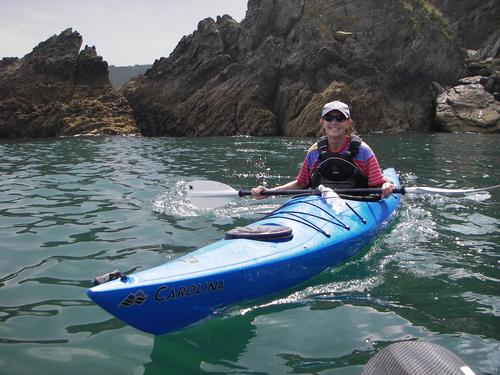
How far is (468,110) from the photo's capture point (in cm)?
2702

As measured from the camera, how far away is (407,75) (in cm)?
3055

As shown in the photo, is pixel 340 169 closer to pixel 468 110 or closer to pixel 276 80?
pixel 276 80

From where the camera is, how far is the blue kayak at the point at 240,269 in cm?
313

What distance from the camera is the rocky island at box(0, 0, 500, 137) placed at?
27.6 m

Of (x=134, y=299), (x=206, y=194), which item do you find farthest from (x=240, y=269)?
(x=206, y=194)

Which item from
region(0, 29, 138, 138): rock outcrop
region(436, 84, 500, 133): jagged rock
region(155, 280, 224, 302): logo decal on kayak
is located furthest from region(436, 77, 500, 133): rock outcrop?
region(155, 280, 224, 302): logo decal on kayak

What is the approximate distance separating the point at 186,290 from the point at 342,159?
3.48 m

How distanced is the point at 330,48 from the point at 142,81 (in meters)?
13.2

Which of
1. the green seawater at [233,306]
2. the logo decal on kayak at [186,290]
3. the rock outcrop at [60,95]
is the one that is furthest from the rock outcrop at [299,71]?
the logo decal on kayak at [186,290]

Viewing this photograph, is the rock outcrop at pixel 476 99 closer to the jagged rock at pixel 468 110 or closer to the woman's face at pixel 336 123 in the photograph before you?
the jagged rock at pixel 468 110

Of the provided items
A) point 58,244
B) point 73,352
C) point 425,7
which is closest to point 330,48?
point 425,7

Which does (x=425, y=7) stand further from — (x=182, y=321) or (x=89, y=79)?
(x=182, y=321)

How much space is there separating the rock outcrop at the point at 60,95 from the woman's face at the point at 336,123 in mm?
23545

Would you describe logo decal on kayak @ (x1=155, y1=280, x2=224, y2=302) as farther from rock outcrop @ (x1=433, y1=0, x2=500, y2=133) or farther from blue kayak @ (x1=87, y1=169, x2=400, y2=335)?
rock outcrop @ (x1=433, y1=0, x2=500, y2=133)
